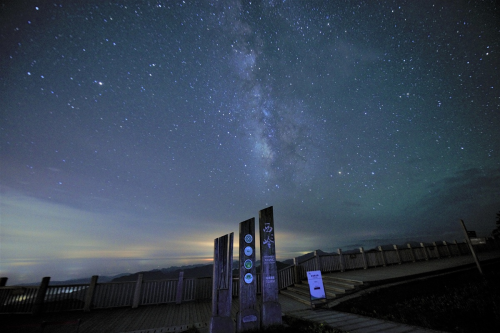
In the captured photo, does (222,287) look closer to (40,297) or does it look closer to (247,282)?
(247,282)

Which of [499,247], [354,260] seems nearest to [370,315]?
[354,260]

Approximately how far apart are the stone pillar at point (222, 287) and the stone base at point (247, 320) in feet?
0.94

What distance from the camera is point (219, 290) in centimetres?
716

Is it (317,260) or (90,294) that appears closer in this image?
(90,294)

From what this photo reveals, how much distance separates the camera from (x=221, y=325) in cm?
684

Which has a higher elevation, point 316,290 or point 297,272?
point 297,272

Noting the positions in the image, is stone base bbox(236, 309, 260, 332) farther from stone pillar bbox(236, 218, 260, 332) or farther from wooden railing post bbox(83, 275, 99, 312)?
wooden railing post bbox(83, 275, 99, 312)

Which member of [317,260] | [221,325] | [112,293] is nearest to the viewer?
[221,325]

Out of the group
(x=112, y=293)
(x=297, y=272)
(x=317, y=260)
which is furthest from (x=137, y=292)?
(x=317, y=260)

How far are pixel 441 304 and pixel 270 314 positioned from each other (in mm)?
6431

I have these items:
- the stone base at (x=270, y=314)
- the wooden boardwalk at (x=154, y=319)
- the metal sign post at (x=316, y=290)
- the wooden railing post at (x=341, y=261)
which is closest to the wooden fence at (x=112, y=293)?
the wooden boardwalk at (x=154, y=319)

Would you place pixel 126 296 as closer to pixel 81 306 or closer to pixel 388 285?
pixel 81 306

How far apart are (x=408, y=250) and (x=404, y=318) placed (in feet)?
59.7

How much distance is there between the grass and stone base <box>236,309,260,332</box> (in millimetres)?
4113
